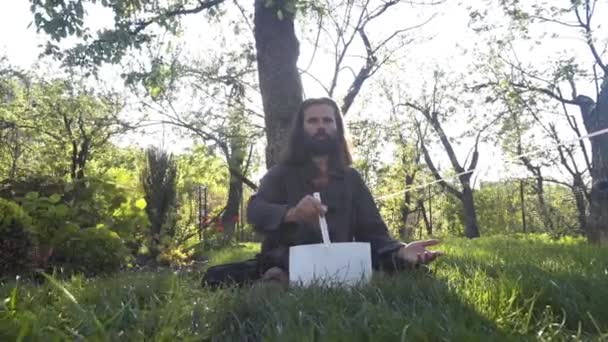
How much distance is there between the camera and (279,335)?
1206 mm

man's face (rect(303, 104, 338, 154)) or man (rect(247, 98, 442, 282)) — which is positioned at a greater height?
man's face (rect(303, 104, 338, 154))

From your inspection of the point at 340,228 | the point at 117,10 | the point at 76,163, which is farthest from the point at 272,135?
the point at 76,163

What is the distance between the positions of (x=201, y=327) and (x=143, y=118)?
14.1m

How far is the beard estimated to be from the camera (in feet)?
9.96

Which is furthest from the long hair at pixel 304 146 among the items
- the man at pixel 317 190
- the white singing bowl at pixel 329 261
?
the white singing bowl at pixel 329 261

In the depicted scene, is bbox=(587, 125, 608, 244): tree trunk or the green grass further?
bbox=(587, 125, 608, 244): tree trunk

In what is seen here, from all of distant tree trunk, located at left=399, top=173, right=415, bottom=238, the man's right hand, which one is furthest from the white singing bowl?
distant tree trunk, located at left=399, top=173, right=415, bottom=238

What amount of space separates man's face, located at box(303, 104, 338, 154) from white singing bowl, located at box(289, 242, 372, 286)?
3.14ft

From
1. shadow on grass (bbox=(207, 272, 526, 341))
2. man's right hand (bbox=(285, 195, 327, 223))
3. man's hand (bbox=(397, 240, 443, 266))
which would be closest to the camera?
shadow on grass (bbox=(207, 272, 526, 341))

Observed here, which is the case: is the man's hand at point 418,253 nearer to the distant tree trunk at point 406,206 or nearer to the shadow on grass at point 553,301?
the shadow on grass at point 553,301

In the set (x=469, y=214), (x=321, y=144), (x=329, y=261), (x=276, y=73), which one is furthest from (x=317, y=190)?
(x=469, y=214)

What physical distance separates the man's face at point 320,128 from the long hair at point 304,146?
0.04 m

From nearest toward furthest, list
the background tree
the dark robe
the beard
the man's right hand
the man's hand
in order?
the man's right hand
the man's hand
the dark robe
the beard
the background tree

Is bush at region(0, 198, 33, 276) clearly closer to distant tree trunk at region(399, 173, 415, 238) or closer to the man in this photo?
the man
